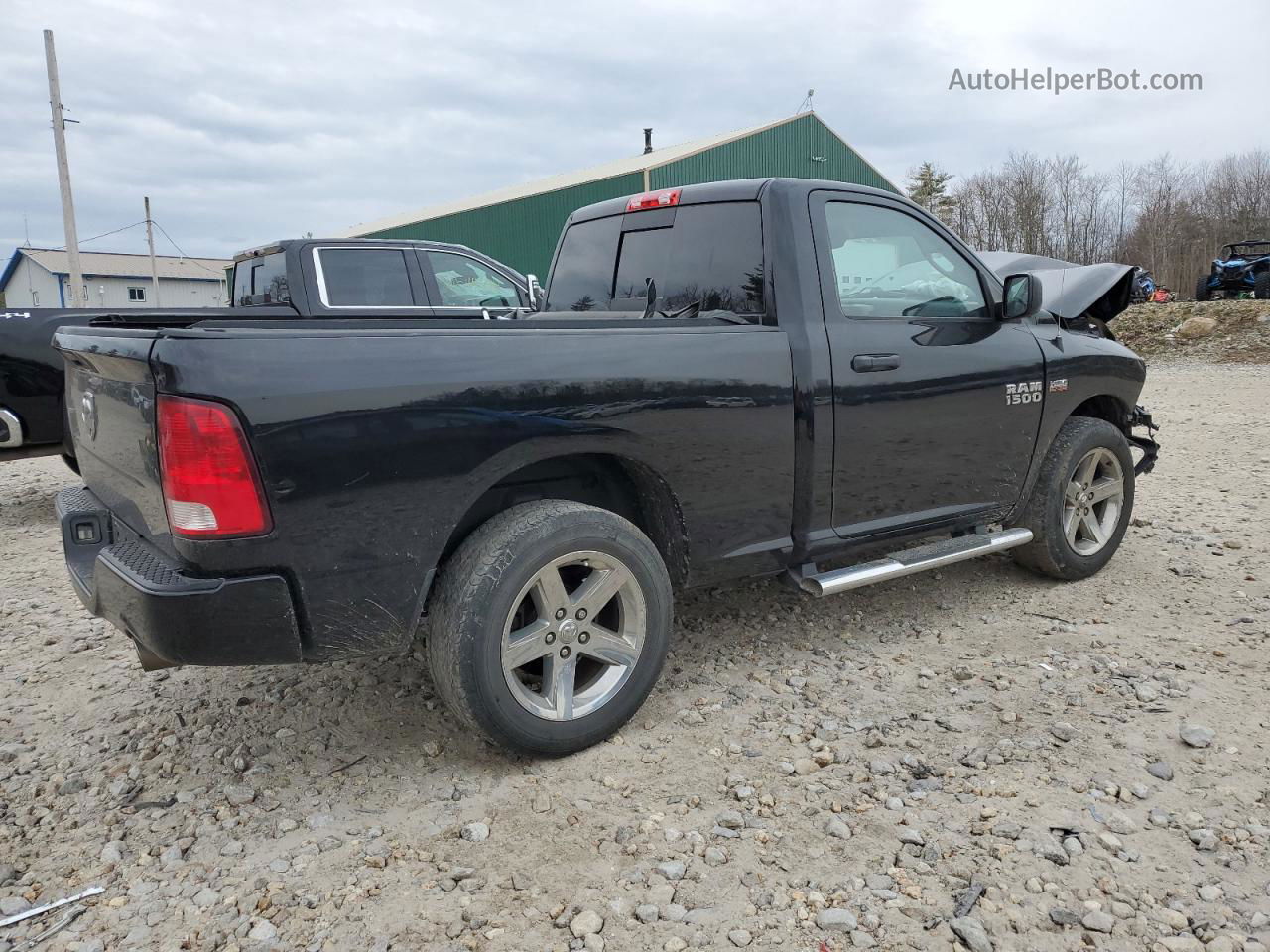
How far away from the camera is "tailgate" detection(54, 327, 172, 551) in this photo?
2365 mm

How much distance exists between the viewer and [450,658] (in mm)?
2625

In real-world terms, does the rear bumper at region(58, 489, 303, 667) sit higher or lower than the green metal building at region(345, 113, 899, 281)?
lower

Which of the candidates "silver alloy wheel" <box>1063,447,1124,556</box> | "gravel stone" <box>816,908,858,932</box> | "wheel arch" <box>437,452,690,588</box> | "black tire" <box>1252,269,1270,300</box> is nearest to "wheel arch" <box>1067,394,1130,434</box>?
"silver alloy wheel" <box>1063,447,1124,556</box>

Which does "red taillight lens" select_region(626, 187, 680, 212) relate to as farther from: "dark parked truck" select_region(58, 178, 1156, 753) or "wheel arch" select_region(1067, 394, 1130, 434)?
"wheel arch" select_region(1067, 394, 1130, 434)

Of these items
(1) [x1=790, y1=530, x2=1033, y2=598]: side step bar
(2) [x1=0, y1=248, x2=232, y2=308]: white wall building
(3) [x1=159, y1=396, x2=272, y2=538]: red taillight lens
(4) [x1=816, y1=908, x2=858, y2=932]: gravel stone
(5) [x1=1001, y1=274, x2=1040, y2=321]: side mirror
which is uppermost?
(2) [x1=0, y1=248, x2=232, y2=308]: white wall building

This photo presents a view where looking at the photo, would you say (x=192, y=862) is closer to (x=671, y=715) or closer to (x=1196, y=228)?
(x=671, y=715)

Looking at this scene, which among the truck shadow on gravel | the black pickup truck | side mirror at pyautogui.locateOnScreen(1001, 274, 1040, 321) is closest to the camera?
the truck shadow on gravel

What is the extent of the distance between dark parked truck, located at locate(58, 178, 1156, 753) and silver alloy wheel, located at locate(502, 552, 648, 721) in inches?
0.4

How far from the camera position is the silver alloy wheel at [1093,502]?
14.6 ft

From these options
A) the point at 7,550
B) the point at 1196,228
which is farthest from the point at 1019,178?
the point at 7,550

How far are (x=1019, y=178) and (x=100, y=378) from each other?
1575 inches

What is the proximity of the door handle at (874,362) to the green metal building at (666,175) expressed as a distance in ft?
69.4

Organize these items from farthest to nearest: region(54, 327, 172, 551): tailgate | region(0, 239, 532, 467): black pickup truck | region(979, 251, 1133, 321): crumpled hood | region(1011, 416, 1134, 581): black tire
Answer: region(0, 239, 532, 467): black pickup truck < region(979, 251, 1133, 321): crumpled hood < region(1011, 416, 1134, 581): black tire < region(54, 327, 172, 551): tailgate

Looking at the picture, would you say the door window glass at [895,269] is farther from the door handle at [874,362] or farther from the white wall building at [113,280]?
the white wall building at [113,280]
